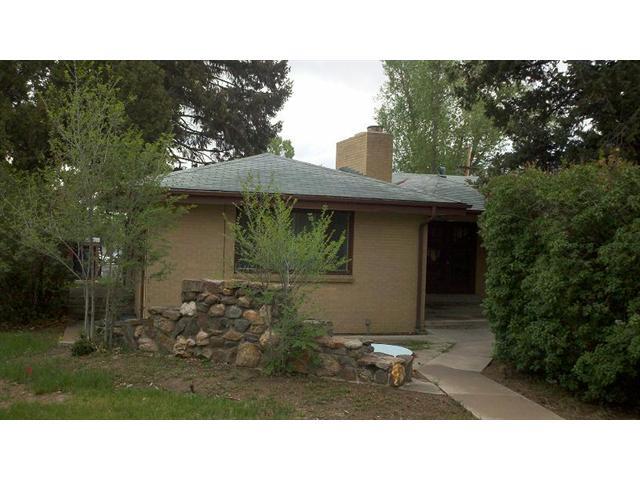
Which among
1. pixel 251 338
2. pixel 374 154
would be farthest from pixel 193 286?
pixel 374 154

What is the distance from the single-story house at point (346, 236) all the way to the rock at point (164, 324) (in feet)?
8.81

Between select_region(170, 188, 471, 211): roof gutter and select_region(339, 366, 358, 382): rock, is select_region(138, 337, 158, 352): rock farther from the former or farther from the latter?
select_region(170, 188, 471, 211): roof gutter

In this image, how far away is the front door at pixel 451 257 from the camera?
17109mm

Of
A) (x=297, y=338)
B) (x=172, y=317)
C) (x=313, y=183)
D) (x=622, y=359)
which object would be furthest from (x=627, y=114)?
(x=172, y=317)

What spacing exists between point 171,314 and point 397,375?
328cm

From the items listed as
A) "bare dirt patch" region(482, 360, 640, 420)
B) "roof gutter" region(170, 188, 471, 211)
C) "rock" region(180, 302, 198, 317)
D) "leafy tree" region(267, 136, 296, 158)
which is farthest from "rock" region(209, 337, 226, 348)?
"leafy tree" region(267, 136, 296, 158)

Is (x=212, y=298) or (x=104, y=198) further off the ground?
(x=104, y=198)

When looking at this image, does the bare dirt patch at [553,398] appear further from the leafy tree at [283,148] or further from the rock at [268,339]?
the leafy tree at [283,148]

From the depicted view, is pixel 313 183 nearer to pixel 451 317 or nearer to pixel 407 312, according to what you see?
pixel 407 312

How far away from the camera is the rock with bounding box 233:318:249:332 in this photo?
7934mm

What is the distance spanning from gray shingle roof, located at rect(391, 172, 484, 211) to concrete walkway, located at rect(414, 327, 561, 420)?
514 centimetres

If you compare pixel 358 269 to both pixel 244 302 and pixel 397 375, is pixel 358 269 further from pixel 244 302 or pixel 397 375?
pixel 397 375

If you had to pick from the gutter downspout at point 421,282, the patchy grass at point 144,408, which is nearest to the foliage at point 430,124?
the gutter downspout at point 421,282

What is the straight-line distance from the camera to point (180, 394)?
6816 mm
